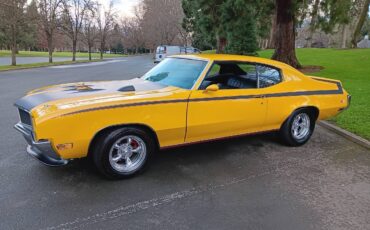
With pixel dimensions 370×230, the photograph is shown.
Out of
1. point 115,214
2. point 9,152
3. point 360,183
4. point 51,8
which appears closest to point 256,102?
point 360,183

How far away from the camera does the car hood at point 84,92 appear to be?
381 centimetres

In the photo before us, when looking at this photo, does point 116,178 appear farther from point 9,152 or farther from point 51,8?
point 51,8

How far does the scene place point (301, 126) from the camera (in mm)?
5449

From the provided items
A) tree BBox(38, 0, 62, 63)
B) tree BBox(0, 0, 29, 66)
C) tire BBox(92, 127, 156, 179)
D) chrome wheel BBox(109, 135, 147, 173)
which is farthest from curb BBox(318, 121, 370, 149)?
tree BBox(38, 0, 62, 63)

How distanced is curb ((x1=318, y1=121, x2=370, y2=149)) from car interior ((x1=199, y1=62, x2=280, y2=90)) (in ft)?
6.50

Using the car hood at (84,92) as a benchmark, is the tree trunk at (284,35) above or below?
above

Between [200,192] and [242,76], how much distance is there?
87.9 inches

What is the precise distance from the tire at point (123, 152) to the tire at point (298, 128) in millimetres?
2438

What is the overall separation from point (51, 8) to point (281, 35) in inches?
937

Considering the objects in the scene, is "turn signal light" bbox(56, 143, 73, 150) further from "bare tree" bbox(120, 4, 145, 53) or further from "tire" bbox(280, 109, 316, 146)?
"bare tree" bbox(120, 4, 145, 53)

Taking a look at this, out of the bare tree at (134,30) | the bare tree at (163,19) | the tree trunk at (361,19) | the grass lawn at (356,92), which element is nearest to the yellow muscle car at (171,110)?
the grass lawn at (356,92)

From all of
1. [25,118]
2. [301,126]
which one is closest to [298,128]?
[301,126]

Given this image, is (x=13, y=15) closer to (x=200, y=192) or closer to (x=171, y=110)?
(x=171, y=110)

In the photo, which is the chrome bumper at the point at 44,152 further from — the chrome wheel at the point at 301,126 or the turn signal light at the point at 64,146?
the chrome wheel at the point at 301,126
